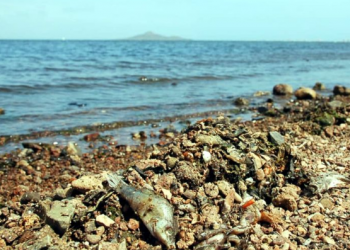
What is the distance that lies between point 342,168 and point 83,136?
6.36 meters

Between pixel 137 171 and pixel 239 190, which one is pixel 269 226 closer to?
pixel 239 190

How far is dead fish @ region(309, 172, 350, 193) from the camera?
4875 millimetres

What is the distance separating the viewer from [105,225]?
12.7 ft

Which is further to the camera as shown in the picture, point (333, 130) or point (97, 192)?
point (333, 130)

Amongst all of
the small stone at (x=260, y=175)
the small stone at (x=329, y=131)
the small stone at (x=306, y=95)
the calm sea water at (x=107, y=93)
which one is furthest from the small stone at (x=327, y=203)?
the small stone at (x=306, y=95)

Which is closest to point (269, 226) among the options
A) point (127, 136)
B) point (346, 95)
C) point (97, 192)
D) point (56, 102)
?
point (97, 192)

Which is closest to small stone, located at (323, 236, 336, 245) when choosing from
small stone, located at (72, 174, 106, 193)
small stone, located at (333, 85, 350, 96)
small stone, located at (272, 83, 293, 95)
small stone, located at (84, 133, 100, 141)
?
small stone, located at (72, 174, 106, 193)

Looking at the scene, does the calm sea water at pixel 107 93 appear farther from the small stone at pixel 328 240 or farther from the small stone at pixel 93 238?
the small stone at pixel 328 240

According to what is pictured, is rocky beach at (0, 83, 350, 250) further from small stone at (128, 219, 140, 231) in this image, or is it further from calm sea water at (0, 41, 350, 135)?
calm sea water at (0, 41, 350, 135)

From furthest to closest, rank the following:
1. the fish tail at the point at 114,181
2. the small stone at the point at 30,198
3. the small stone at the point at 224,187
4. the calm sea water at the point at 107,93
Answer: the calm sea water at the point at 107,93 → the small stone at the point at 30,198 → the small stone at the point at 224,187 → the fish tail at the point at 114,181

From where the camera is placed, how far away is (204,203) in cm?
419

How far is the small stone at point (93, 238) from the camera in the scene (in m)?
3.74

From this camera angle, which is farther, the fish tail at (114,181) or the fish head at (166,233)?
the fish tail at (114,181)

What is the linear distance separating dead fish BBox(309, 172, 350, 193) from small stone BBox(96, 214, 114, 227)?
8.52ft
